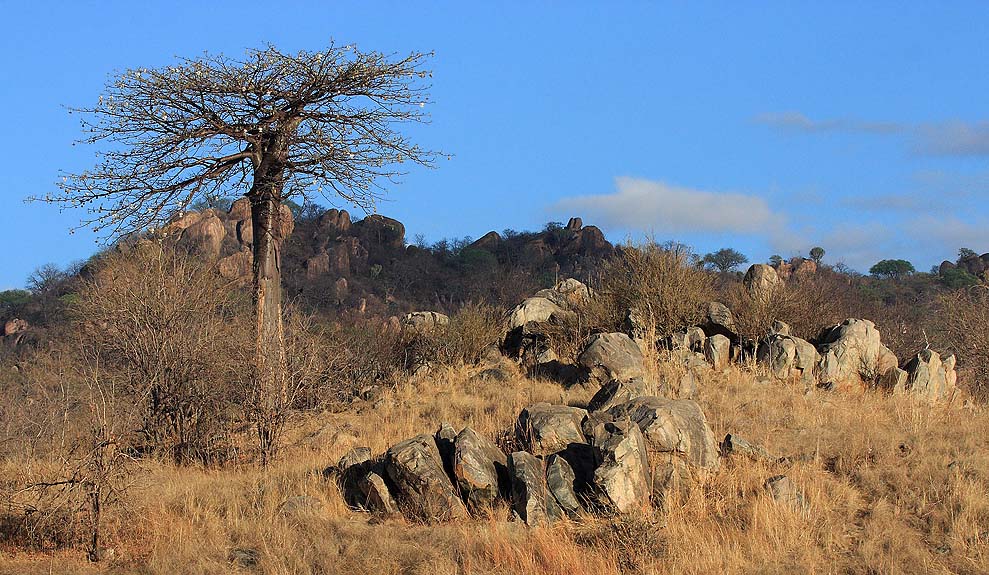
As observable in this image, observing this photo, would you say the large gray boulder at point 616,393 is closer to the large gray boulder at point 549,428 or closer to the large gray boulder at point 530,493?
the large gray boulder at point 549,428

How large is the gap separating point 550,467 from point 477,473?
0.67m

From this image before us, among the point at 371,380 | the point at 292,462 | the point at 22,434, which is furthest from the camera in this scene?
the point at 371,380

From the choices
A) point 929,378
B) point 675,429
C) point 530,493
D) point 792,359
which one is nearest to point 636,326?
point 792,359

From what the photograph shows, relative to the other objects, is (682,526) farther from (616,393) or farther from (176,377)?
(176,377)

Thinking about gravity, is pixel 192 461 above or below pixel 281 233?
below

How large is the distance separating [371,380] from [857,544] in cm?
974

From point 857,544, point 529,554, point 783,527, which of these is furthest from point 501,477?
point 857,544

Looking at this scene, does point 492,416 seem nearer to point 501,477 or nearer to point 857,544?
point 501,477

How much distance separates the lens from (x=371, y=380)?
16391mm

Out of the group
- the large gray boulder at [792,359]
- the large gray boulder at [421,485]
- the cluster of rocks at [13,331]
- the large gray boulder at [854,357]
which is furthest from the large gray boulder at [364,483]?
the cluster of rocks at [13,331]

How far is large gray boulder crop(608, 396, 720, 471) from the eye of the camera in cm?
927

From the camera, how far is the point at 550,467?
29.3ft

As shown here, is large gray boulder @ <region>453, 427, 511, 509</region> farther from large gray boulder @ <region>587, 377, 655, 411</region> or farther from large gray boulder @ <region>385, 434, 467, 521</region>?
large gray boulder @ <region>587, 377, 655, 411</region>

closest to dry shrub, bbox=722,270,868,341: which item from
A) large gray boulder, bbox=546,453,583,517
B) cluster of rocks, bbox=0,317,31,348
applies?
large gray boulder, bbox=546,453,583,517
